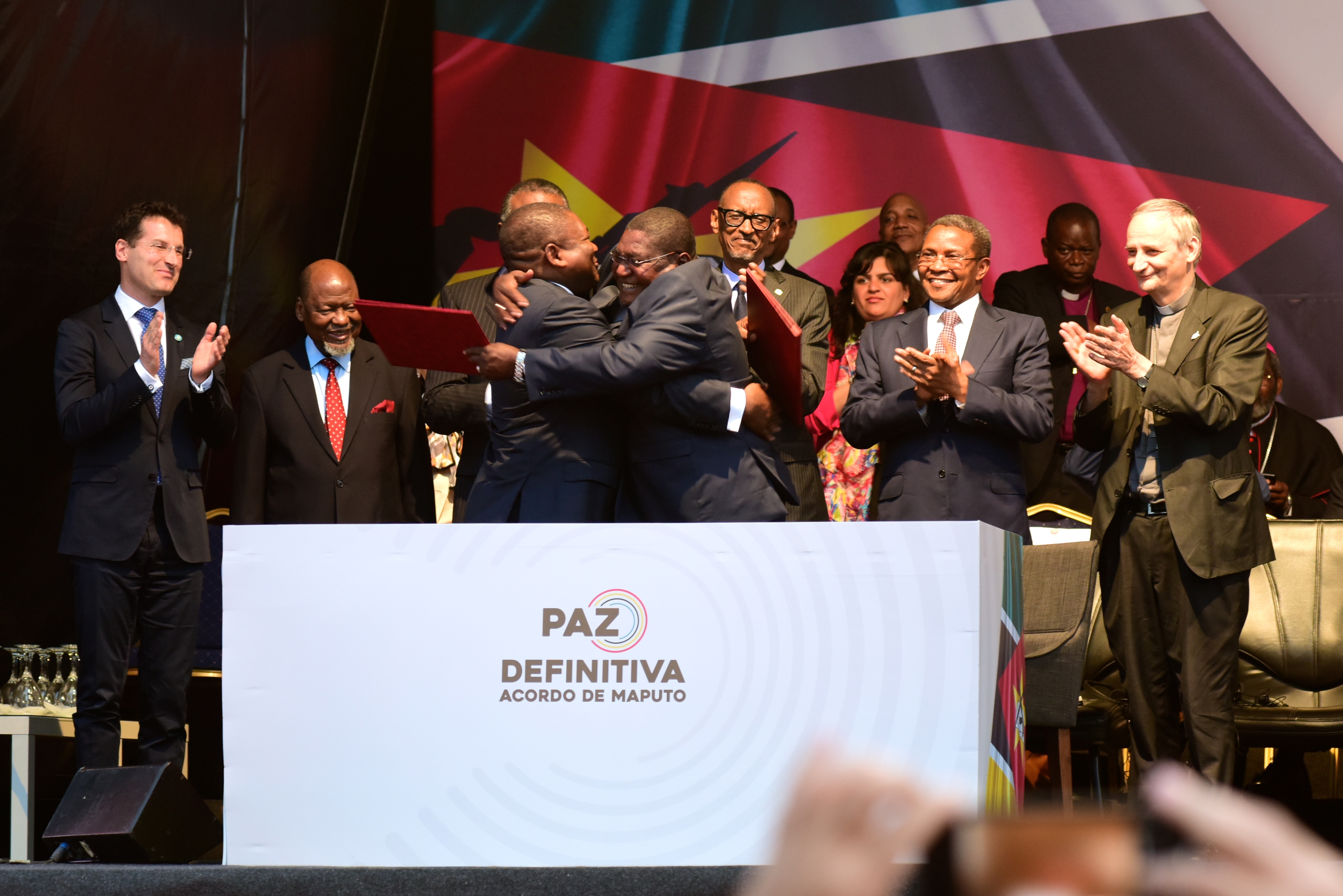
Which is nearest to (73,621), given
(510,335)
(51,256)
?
(51,256)

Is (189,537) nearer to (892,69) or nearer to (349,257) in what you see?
(349,257)

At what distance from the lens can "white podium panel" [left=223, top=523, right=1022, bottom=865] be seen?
270cm

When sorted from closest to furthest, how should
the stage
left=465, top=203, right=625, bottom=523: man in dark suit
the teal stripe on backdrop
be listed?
the stage < left=465, top=203, right=625, bottom=523: man in dark suit < the teal stripe on backdrop

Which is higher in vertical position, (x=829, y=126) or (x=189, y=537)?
(x=829, y=126)

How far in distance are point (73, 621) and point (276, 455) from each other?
94 cm

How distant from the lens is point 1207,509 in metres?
3.77

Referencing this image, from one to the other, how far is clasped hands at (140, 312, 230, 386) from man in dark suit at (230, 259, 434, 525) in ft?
1.10

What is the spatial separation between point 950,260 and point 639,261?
98cm

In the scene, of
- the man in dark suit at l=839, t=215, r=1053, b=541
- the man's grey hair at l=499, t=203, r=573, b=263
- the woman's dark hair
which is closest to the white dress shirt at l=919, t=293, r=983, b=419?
the man in dark suit at l=839, t=215, r=1053, b=541

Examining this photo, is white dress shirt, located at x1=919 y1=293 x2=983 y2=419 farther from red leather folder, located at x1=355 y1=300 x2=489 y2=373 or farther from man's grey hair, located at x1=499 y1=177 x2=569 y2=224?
red leather folder, located at x1=355 y1=300 x2=489 y2=373

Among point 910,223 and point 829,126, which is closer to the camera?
point 910,223

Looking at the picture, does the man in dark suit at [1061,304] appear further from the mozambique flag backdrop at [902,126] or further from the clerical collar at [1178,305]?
the clerical collar at [1178,305]

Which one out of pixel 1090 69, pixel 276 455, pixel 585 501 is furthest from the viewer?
pixel 1090 69

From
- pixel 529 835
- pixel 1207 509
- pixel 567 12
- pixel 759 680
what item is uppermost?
pixel 567 12
